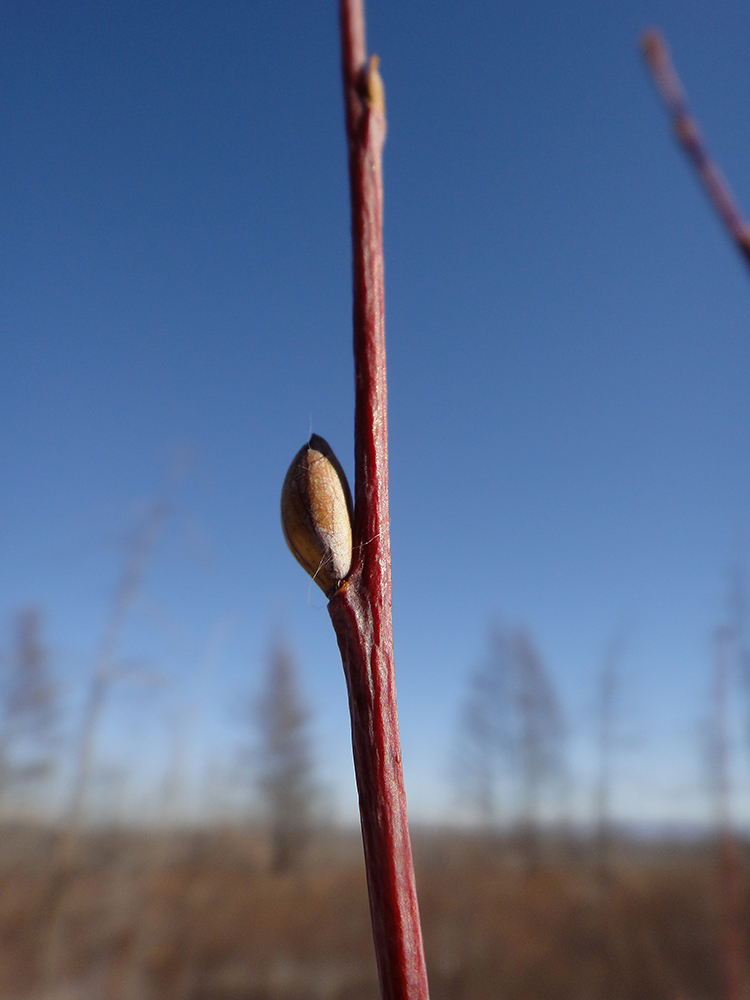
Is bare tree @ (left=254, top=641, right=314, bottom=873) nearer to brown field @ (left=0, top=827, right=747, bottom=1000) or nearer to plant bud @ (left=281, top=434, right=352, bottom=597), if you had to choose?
brown field @ (left=0, top=827, right=747, bottom=1000)

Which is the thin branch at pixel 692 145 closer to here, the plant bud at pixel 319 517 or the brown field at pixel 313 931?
the plant bud at pixel 319 517

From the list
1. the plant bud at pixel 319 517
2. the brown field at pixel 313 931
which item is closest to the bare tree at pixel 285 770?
the brown field at pixel 313 931

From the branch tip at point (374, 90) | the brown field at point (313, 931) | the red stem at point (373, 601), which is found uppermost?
the branch tip at point (374, 90)

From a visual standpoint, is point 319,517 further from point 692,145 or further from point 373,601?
point 692,145

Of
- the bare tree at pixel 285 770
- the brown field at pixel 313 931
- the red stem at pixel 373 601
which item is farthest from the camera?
the bare tree at pixel 285 770

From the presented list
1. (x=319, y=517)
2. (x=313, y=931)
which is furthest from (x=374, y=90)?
(x=313, y=931)

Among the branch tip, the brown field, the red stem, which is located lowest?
the brown field

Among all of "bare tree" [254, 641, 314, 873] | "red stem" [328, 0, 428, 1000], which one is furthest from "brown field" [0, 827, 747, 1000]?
"red stem" [328, 0, 428, 1000]
